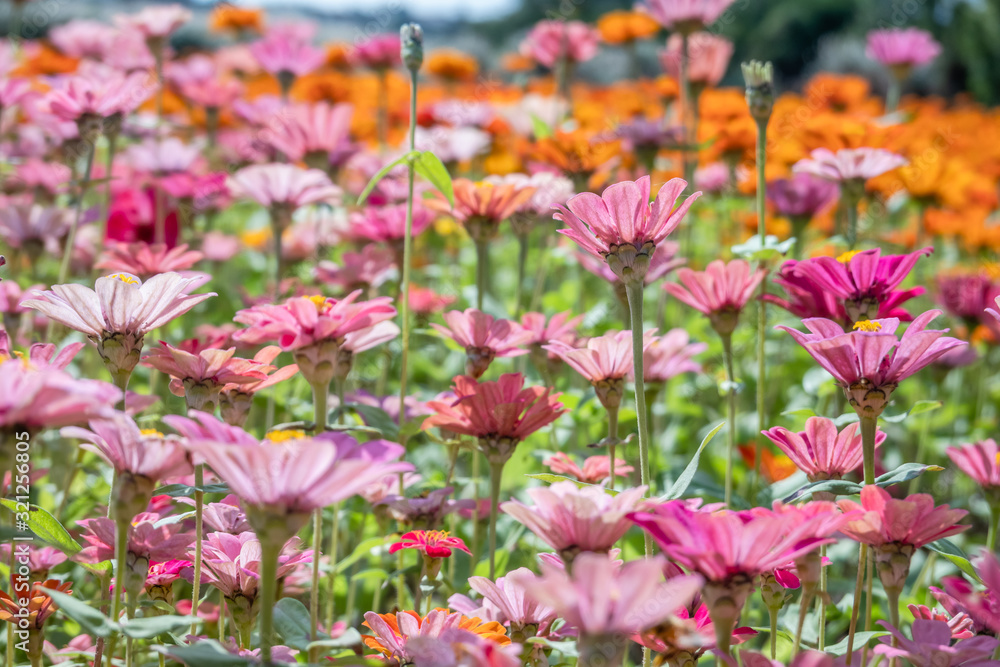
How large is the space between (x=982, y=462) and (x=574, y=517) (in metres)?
0.56

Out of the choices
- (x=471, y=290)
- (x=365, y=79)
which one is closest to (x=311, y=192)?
(x=471, y=290)

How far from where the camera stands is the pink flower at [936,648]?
2.02 feet

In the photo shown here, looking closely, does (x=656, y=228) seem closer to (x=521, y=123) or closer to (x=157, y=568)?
(x=157, y=568)

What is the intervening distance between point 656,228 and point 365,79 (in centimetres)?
372

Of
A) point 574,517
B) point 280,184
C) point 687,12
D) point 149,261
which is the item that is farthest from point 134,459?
point 687,12

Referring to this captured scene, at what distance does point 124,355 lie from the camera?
0.74 m

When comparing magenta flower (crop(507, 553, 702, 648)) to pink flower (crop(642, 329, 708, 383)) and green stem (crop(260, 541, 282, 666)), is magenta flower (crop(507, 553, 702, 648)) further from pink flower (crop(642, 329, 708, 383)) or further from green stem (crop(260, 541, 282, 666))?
pink flower (crop(642, 329, 708, 383))

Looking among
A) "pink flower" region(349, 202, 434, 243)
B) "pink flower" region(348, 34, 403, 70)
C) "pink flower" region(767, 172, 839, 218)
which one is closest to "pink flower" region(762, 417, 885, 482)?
"pink flower" region(349, 202, 434, 243)

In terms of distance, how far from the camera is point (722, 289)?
980mm

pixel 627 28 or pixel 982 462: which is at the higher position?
pixel 627 28

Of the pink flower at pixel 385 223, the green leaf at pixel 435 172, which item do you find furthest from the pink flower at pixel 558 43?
the green leaf at pixel 435 172

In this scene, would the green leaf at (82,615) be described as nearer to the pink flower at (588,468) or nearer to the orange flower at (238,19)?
the pink flower at (588,468)

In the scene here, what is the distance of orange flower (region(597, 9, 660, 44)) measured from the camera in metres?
2.29

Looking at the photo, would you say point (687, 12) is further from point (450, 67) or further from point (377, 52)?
point (450, 67)
